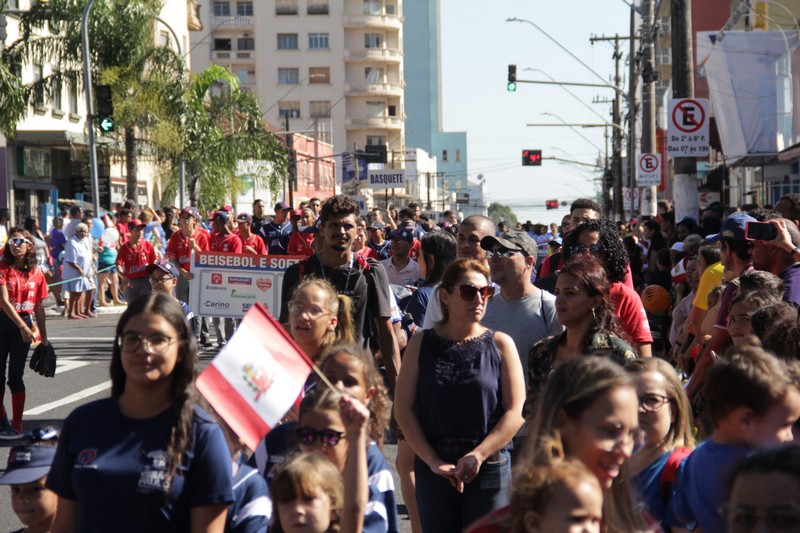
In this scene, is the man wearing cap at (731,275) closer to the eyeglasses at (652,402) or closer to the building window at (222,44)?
the eyeglasses at (652,402)

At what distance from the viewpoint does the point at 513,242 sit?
6.82 meters

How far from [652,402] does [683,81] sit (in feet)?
47.0

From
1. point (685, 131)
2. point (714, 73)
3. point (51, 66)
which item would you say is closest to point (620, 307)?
point (685, 131)

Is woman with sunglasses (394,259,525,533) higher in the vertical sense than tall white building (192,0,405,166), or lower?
lower

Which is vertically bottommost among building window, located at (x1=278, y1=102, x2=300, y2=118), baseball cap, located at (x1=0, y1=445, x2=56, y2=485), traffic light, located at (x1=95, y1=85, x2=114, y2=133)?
baseball cap, located at (x1=0, y1=445, x2=56, y2=485)

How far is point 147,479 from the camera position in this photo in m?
3.70

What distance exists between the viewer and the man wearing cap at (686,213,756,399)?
6664mm

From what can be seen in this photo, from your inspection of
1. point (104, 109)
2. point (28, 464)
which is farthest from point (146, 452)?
point (104, 109)

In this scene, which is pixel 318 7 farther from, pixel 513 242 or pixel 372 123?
pixel 513 242

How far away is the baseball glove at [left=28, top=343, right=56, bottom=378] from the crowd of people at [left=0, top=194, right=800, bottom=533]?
4195 mm

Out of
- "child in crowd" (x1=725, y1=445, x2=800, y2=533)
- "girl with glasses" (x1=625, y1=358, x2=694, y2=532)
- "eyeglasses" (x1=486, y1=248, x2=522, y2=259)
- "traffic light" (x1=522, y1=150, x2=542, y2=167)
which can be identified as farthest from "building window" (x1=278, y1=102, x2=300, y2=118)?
"child in crowd" (x1=725, y1=445, x2=800, y2=533)

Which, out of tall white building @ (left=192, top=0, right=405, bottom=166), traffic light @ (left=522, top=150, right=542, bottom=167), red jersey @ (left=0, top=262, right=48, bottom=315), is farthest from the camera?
tall white building @ (left=192, top=0, right=405, bottom=166)

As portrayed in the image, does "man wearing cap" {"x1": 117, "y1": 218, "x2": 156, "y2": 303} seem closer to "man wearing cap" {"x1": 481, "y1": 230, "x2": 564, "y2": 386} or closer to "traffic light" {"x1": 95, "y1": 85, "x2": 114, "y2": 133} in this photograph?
"traffic light" {"x1": 95, "y1": 85, "x2": 114, "y2": 133}

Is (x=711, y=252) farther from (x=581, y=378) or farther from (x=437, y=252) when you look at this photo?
(x=581, y=378)
